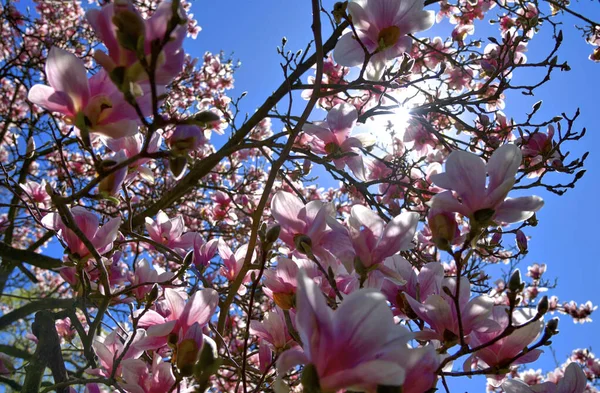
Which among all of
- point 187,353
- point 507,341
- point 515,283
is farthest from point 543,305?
point 187,353

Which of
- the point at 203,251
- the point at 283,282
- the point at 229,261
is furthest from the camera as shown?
the point at 203,251

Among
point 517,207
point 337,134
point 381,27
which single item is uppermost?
point 381,27

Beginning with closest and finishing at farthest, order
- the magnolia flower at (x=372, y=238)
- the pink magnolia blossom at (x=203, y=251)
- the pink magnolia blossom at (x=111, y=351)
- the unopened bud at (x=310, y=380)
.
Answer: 1. the unopened bud at (x=310, y=380)
2. the magnolia flower at (x=372, y=238)
3. the pink magnolia blossom at (x=111, y=351)
4. the pink magnolia blossom at (x=203, y=251)

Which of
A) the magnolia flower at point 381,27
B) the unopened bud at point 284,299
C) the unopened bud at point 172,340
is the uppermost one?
the magnolia flower at point 381,27

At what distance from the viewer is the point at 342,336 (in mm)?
578

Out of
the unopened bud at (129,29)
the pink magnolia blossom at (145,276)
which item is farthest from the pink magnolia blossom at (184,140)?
the pink magnolia blossom at (145,276)

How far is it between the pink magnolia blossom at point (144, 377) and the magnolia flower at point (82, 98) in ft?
1.60

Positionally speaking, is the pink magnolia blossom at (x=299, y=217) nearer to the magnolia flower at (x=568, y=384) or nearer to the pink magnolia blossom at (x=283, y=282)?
the pink magnolia blossom at (x=283, y=282)

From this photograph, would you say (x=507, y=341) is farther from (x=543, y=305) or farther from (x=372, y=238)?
(x=372, y=238)

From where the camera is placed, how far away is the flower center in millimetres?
1271

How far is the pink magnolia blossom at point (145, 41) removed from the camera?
0.68 m

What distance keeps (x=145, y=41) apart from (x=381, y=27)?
0.81 m

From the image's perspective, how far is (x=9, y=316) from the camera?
2.21m

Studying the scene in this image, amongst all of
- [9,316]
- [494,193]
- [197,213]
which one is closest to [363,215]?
[494,193]
